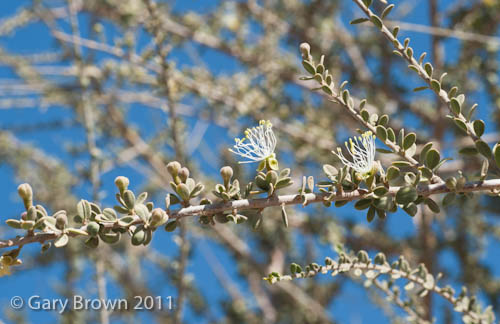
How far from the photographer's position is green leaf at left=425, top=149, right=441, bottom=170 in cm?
89

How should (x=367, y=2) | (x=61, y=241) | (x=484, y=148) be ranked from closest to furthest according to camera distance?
1. (x=61, y=241)
2. (x=484, y=148)
3. (x=367, y=2)

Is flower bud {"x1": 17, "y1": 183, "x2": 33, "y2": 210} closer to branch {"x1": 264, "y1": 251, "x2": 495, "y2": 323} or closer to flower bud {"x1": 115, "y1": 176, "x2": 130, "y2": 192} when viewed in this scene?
flower bud {"x1": 115, "y1": 176, "x2": 130, "y2": 192}

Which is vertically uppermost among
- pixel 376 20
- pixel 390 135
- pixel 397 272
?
pixel 376 20

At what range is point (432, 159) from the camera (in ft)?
2.95

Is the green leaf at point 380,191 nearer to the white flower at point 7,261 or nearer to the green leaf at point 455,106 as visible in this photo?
the green leaf at point 455,106

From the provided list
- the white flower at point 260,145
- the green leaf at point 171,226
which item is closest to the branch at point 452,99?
the white flower at point 260,145

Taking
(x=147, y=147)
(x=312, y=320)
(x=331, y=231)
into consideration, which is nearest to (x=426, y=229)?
(x=331, y=231)

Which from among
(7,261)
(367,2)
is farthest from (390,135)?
(7,261)

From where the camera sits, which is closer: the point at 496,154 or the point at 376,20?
the point at 496,154

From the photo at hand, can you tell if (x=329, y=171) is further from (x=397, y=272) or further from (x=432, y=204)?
(x=397, y=272)

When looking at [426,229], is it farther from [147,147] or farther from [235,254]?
[147,147]

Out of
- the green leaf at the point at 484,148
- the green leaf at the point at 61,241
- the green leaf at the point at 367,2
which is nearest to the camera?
the green leaf at the point at 61,241

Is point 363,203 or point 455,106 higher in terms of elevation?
point 455,106

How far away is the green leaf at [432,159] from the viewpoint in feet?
2.93
